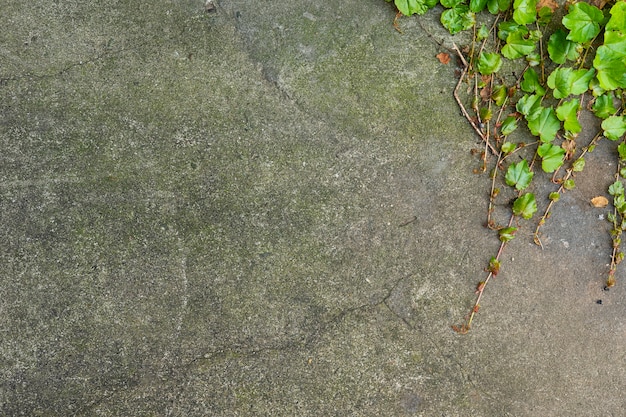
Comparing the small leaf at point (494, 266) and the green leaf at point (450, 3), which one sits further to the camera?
the green leaf at point (450, 3)

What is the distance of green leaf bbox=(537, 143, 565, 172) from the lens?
2121 millimetres

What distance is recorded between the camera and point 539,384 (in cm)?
204

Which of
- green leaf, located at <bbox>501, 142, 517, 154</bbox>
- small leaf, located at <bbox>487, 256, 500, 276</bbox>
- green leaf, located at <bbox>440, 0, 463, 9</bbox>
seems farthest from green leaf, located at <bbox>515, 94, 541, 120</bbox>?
small leaf, located at <bbox>487, 256, 500, 276</bbox>

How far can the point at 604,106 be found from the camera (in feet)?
7.14

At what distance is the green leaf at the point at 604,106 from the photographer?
85.5 inches

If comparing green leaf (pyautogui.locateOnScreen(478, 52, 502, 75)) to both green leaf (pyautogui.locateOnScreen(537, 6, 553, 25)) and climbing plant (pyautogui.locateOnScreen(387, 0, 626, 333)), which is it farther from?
green leaf (pyautogui.locateOnScreen(537, 6, 553, 25))

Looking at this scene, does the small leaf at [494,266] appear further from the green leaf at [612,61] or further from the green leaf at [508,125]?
the green leaf at [612,61]

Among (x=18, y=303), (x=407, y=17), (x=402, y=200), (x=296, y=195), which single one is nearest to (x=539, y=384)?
(x=402, y=200)

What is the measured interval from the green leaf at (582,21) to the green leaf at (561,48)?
0.03 metres

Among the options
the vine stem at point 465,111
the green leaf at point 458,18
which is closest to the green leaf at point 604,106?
the vine stem at point 465,111

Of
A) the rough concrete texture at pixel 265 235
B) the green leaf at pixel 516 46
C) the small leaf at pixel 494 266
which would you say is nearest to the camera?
the rough concrete texture at pixel 265 235

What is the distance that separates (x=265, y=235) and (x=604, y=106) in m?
1.50

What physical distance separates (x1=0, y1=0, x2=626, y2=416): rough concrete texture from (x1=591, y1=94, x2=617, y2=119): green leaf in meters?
0.16

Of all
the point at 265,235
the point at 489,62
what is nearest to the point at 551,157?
the point at 489,62
